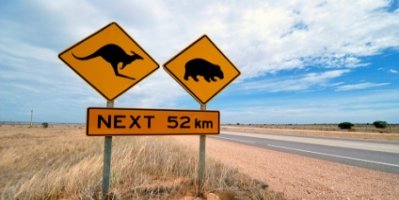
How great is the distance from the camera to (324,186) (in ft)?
21.7

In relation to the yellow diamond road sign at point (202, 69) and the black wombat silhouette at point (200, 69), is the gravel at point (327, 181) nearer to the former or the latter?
the yellow diamond road sign at point (202, 69)

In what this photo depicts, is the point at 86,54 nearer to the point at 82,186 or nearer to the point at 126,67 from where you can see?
the point at 126,67

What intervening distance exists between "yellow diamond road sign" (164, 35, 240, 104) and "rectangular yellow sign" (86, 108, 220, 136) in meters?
0.39

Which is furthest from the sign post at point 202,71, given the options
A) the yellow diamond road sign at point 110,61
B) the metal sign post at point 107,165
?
the metal sign post at point 107,165

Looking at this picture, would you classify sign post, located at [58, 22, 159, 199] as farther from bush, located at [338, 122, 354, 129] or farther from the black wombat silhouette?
bush, located at [338, 122, 354, 129]

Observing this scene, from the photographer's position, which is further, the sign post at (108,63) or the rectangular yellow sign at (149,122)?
the sign post at (108,63)

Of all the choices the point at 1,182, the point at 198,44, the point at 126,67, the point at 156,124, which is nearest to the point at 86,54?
the point at 126,67

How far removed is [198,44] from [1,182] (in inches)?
222

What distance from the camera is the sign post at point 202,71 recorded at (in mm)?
5004

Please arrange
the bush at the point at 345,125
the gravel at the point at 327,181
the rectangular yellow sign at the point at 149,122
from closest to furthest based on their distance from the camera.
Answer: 1. the rectangular yellow sign at the point at 149,122
2. the gravel at the point at 327,181
3. the bush at the point at 345,125

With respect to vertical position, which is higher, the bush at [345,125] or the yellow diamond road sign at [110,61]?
the yellow diamond road sign at [110,61]

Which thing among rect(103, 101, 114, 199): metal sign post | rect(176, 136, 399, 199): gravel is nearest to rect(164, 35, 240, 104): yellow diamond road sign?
rect(103, 101, 114, 199): metal sign post

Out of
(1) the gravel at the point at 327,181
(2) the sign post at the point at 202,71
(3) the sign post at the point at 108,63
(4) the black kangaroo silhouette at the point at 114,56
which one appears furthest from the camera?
(1) the gravel at the point at 327,181

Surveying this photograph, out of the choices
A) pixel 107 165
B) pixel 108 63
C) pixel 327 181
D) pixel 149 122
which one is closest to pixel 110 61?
pixel 108 63
